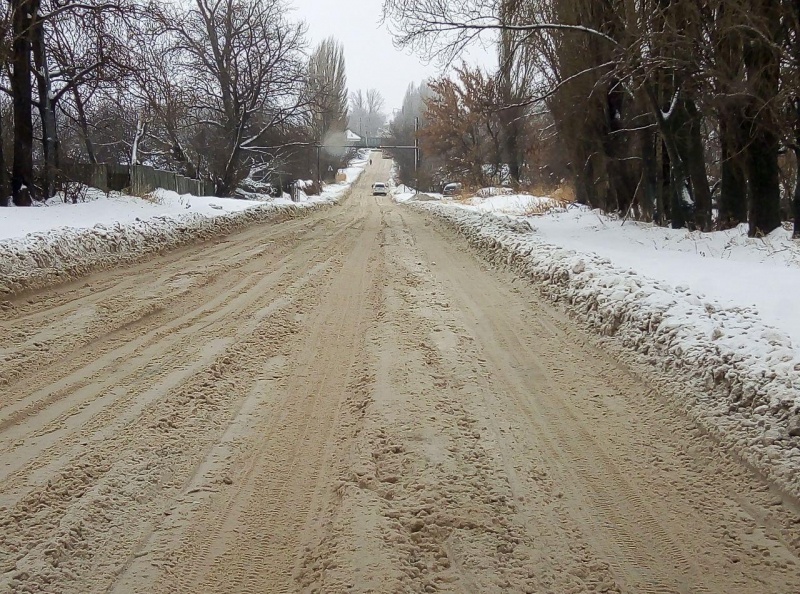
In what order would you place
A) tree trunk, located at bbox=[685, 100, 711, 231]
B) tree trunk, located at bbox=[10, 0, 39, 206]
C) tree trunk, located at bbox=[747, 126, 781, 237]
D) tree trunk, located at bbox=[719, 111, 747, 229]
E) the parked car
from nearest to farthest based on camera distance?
1. tree trunk, located at bbox=[747, 126, 781, 237]
2. tree trunk, located at bbox=[719, 111, 747, 229]
3. tree trunk, located at bbox=[685, 100, 711, 231]
4. tree trunk, located at bbox=[10, 0, 39, 206]
5. the parked car

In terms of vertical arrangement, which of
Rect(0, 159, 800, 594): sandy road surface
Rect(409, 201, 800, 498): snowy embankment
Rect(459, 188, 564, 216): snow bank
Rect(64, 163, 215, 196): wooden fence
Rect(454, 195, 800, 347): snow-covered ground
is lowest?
Rect(0, 159, 800, 594): sandy road surface

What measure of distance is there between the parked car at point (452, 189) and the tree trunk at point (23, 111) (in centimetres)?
3661

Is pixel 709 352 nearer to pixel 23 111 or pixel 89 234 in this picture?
pixel 89 234

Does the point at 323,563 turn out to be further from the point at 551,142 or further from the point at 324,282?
the point at 551,142

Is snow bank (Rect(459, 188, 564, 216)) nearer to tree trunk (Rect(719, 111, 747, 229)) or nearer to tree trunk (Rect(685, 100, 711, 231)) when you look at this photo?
tree trunk (Rect(685, 100, 711, 231))

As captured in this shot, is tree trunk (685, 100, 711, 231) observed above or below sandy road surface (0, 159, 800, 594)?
above

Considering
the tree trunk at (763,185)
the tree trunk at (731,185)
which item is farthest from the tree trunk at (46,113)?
the tree trunk at (763,185)

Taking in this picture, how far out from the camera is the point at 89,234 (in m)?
10.8

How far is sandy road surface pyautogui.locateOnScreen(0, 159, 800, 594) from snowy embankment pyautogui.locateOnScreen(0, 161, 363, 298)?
2.11 metres

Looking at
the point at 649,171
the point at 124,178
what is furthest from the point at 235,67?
the point at 649,171

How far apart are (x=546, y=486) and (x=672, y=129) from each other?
40.0 feet

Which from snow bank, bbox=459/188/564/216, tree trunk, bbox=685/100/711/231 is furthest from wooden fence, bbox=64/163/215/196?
tree trunk, bbox=685/100/711/231

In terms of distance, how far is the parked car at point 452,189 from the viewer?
5091 centimetres

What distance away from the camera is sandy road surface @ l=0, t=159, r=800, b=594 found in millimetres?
2832
